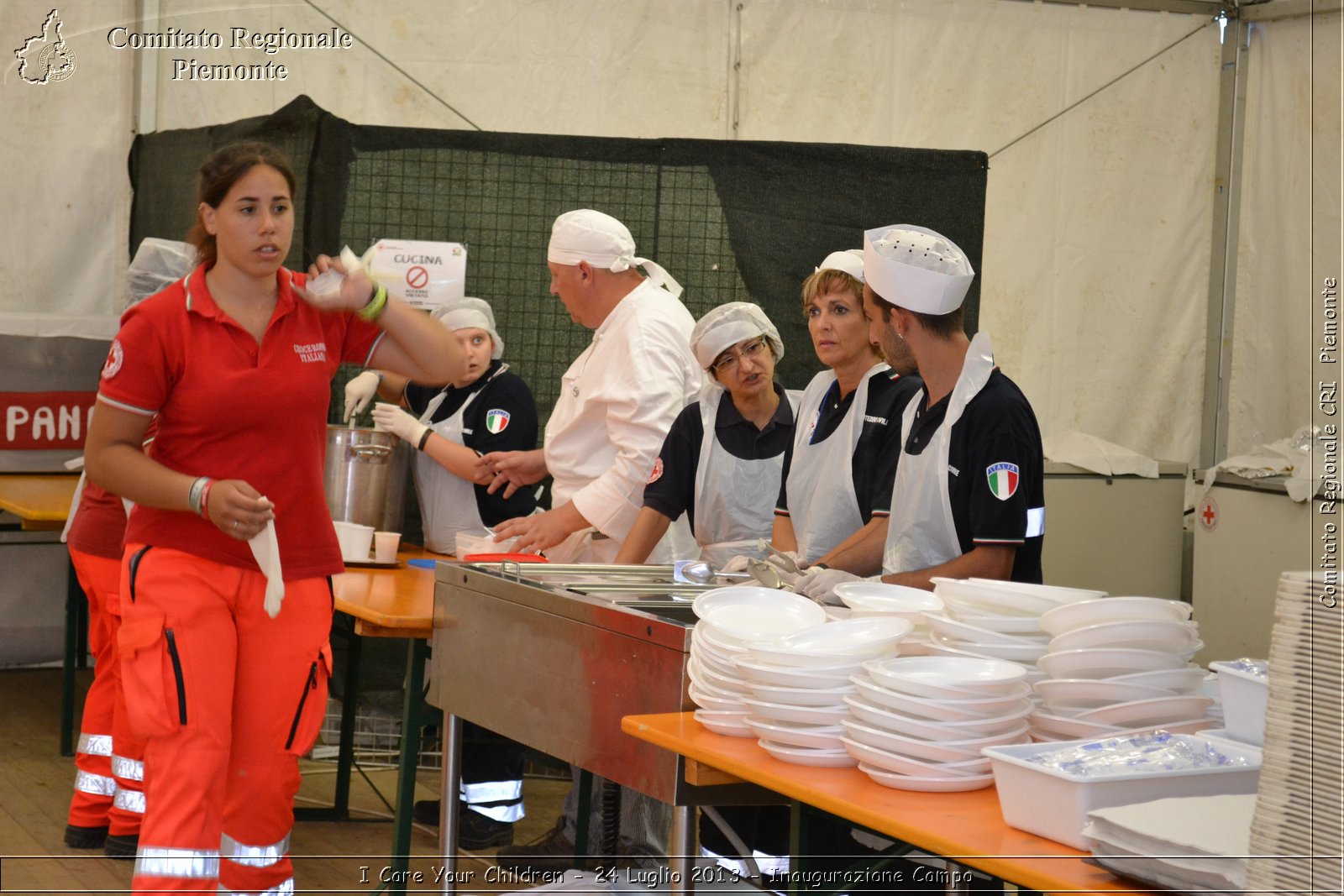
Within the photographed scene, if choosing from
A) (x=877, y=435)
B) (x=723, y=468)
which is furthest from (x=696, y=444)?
(x=877, y=435)

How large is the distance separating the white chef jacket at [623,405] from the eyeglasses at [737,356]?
29 cm

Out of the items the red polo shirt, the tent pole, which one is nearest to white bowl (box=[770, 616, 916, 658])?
the red polo shirt

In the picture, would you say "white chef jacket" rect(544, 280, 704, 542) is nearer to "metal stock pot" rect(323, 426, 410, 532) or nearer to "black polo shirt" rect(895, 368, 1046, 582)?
"metal stock pot" rect(323, 426, 410, 532)

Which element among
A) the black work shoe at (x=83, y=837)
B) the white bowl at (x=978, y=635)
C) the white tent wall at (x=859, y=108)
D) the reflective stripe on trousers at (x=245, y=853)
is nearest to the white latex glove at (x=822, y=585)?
the white bowl at (x=978, y=635)

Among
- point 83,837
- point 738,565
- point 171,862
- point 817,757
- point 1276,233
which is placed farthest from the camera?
point 1276,233

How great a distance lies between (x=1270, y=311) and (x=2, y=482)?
6.15 metres

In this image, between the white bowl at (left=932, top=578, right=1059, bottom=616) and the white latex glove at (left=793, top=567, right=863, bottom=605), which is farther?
the white latex glove at (left=793, top=567, right=863, bottom=605)

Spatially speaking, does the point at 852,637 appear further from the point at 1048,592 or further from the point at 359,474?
the point at 359,474

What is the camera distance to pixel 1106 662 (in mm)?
1981

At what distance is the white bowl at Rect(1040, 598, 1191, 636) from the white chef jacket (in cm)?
224

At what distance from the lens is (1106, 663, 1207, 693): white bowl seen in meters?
1.99

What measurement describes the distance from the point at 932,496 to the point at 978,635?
838 millimetres

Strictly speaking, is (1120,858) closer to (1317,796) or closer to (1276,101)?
(1317,796)

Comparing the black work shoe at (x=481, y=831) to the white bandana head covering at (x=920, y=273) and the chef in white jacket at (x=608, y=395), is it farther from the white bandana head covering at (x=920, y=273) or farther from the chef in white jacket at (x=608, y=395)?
the white bandana head covering at (x=920, y=273)
